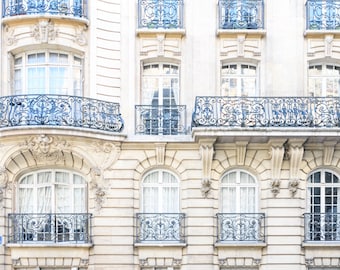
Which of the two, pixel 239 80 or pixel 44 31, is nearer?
pixel 44 31

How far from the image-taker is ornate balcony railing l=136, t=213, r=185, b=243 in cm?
2594

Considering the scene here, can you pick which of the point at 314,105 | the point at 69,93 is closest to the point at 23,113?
the point at 69,93

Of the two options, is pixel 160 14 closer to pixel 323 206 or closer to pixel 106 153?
pixel 106 153

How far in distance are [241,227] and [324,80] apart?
4934 millimetres

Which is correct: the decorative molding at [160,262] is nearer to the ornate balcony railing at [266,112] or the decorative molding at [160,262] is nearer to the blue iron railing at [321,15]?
A: the ornate balcony railing at [266,112]

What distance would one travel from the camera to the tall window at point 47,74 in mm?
26234

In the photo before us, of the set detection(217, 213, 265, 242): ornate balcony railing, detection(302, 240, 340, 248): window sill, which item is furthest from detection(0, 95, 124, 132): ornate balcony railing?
detection(302, 240, 340, 248): window sill

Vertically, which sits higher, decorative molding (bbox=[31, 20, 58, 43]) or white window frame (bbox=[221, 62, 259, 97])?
decorative molding (bbox=[31, 20, 58, 43])

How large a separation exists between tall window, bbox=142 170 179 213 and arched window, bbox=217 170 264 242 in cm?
133

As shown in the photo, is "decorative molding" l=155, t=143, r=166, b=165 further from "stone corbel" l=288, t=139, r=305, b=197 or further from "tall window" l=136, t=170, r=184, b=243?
"stone corbel" l=288, t=139, r=305, b=197

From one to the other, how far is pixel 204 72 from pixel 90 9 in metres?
3.69

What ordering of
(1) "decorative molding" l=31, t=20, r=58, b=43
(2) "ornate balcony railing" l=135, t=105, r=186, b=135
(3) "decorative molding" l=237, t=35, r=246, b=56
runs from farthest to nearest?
(3) "decorative molding" l=237, t=35, r=246, b=56, (2) "ornate balcony railing" l=135, t=105, r=186, b=135, (1) "decorative molding" l=31, t=20, r=58, b=43

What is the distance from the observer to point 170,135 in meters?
26.2

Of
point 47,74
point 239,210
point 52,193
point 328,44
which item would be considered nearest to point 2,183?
point 52,193
